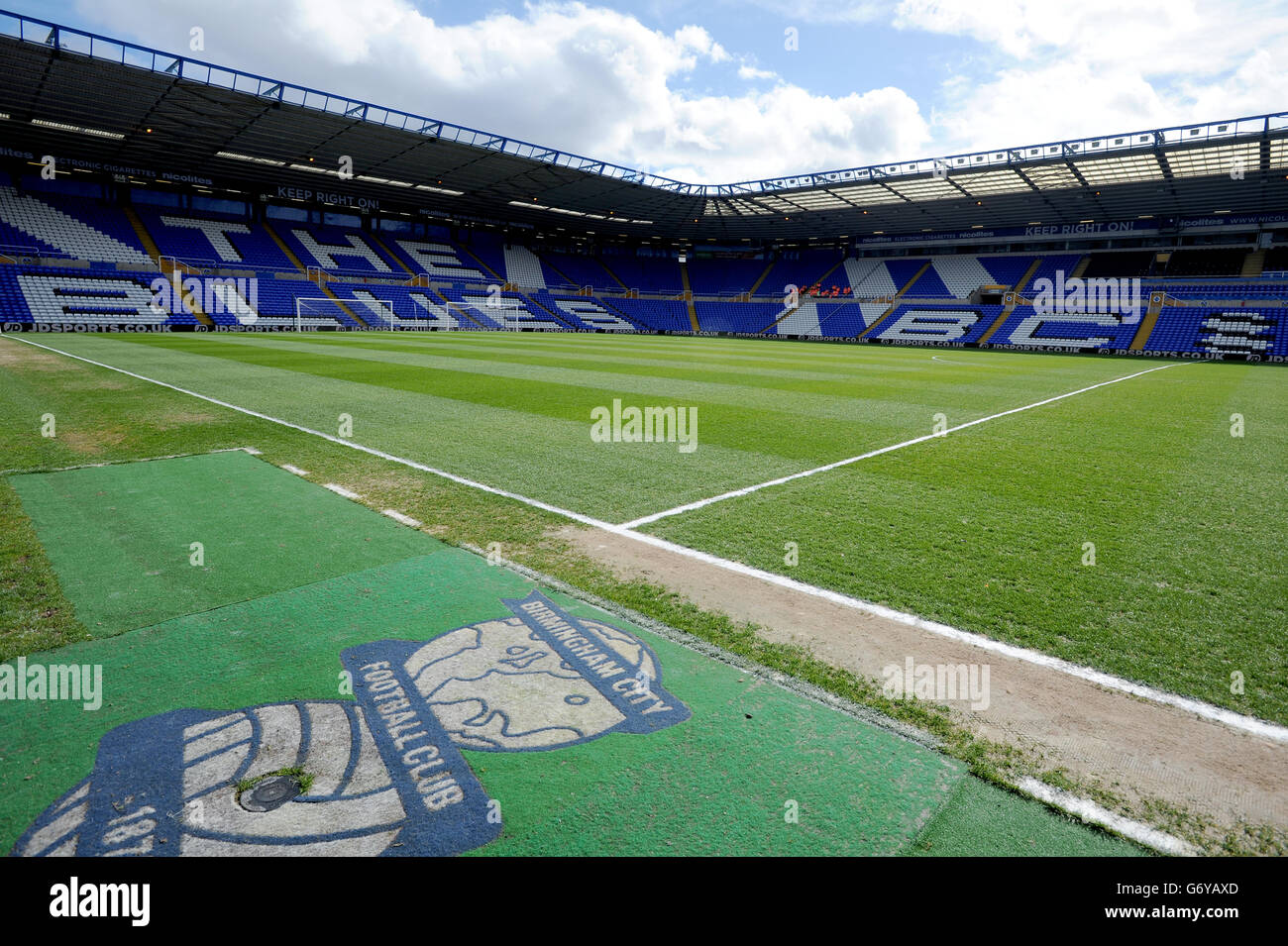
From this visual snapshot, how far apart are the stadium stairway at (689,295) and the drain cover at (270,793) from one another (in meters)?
66.0

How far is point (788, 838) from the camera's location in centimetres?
262

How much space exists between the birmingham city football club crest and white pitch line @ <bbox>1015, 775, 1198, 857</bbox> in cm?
167

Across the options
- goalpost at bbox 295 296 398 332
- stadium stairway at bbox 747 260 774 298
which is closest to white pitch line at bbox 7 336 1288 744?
goalpost at bbox 295 296 398 332

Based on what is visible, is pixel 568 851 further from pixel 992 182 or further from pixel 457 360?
pixel 992 182

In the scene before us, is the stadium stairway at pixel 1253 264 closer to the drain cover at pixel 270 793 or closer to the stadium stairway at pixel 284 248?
the drain cover at pixel 270 793

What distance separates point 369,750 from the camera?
309cm

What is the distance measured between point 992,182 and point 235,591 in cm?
5127

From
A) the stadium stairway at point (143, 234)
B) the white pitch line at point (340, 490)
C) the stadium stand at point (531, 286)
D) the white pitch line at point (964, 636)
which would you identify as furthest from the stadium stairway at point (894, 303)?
the white pitch line at point (340, 490)

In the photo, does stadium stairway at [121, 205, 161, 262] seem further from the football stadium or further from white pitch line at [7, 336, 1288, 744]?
white pitch line at [7, 336, 1288, 744]

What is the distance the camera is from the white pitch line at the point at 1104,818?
2656mm

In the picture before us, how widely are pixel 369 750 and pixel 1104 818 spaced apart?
3.30 m

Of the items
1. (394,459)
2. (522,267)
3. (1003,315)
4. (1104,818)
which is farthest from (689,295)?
(1104,818)

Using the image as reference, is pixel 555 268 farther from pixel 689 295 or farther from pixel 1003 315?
pixel 1003 315
